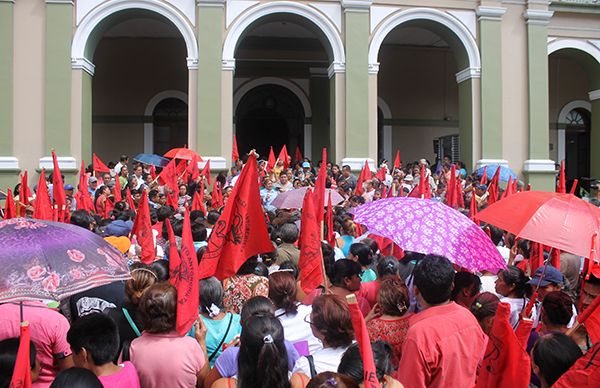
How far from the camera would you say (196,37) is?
14.5 m

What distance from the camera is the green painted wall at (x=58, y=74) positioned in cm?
1388

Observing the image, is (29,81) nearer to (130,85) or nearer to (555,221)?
(130,85)

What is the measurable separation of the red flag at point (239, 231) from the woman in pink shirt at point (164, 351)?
96cm

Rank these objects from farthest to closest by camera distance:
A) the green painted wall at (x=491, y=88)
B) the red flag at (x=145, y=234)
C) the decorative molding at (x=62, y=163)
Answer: the green painted wall at (x=491, y=88) → the decorative molding at (x=62, y=163) → the red flag at (x=145, y=234)

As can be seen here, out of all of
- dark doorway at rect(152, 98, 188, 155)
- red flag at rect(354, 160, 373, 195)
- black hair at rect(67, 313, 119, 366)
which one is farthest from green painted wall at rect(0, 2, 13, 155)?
black hair at rect(67, 313, 119, 366)

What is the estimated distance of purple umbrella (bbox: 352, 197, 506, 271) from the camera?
400 cm

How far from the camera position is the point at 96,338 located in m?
2.82

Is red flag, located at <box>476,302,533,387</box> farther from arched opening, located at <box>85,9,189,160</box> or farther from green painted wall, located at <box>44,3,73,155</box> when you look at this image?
arched opening, located at <box>85,9,189,160</box>

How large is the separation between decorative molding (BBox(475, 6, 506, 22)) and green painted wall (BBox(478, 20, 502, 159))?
103 millimetres

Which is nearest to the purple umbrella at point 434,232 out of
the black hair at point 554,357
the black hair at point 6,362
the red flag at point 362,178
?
the black hair at point 554,357

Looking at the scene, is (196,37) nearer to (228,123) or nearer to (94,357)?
(228,123)

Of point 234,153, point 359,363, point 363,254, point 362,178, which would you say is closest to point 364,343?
point 359,363

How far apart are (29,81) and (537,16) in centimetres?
1329

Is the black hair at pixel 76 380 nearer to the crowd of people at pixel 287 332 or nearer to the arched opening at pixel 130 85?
the crowd of people at pixel 287 332
